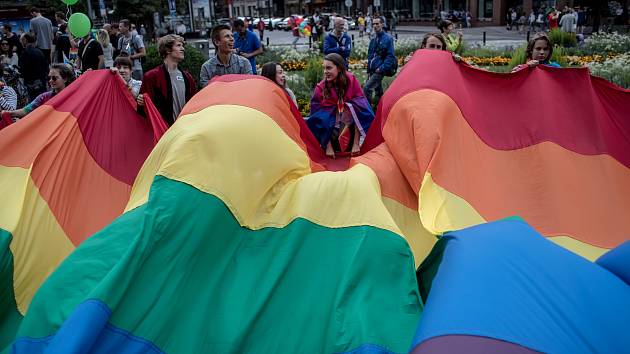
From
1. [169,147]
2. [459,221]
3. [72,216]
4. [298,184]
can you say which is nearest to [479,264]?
[459,221]

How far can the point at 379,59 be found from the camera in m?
10.1

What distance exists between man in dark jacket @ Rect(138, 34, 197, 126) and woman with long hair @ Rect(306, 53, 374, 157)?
1393mm

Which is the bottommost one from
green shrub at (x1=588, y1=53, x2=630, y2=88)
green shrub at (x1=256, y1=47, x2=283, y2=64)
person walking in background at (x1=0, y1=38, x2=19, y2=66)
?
green shrub at (x1=588, y1=53, x2=630, y2=88)

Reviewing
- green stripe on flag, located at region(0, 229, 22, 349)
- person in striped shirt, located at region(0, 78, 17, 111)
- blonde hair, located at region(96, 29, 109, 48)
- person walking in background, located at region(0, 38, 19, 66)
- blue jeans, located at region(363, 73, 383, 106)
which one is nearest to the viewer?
green stripe on flag, located at region(0, 229, 22, 349)

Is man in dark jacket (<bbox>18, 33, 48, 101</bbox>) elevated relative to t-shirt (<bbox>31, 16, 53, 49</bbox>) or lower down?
lower down

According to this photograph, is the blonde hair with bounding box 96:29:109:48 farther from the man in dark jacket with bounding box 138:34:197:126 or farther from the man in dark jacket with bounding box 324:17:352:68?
the man in dark jacket with bounding box 138:34:197:126

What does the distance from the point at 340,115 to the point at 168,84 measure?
1.81 metres

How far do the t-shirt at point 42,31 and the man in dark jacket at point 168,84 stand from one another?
10.5 m

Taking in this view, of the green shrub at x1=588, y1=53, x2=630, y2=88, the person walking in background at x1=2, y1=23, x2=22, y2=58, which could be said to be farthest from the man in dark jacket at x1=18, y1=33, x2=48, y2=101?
the green shrub at x1=588, y1=53, x2=630, y2=88

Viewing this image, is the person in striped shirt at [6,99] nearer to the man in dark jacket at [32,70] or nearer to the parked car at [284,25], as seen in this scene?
the man in dark jacket at [32,70]

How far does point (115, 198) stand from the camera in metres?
4.68

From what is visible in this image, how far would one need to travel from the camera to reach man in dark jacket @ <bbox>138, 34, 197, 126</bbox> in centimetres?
589

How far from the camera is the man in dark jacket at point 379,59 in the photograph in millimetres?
9977

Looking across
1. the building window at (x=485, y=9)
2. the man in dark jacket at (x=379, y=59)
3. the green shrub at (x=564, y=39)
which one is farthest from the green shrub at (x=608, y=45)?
the building window at (x=485, y=9)
